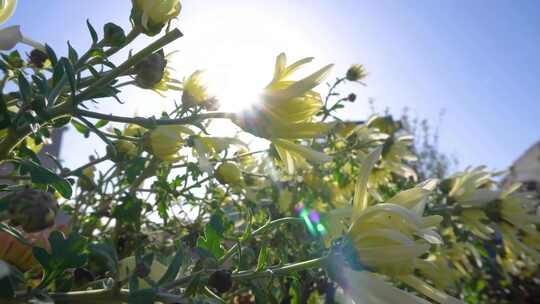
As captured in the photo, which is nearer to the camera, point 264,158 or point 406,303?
point 406,303

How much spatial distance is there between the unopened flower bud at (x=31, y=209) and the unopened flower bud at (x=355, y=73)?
1497 millimetres

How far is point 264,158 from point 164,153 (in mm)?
707

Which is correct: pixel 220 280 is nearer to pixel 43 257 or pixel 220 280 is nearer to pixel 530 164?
pixel 43 257

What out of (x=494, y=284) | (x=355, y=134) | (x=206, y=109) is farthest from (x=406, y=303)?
(x=494, y=284)

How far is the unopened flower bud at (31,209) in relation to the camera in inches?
17.3

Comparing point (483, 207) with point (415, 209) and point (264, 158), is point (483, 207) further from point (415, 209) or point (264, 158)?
point (415, 209)

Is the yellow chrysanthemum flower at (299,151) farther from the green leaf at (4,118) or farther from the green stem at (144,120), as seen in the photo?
the green leaf at (4,118)

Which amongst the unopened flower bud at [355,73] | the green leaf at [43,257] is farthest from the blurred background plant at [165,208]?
the unopened flower bud at [355,73]

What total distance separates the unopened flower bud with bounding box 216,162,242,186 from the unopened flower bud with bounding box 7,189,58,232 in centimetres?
61

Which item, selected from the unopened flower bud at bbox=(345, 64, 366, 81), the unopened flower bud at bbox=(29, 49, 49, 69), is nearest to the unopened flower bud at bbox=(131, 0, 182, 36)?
the unopened flower bud at bbox=(29, 49, 49, 69)

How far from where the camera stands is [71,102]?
0.52 metres

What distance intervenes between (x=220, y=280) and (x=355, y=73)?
4.93ft

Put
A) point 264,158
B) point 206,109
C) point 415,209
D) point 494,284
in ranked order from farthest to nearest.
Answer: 1. point 494,284
2. point 264,158
3. point 206,109
4. point 415,209

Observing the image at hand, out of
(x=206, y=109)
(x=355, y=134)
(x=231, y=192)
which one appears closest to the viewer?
(x=206, y=109)
